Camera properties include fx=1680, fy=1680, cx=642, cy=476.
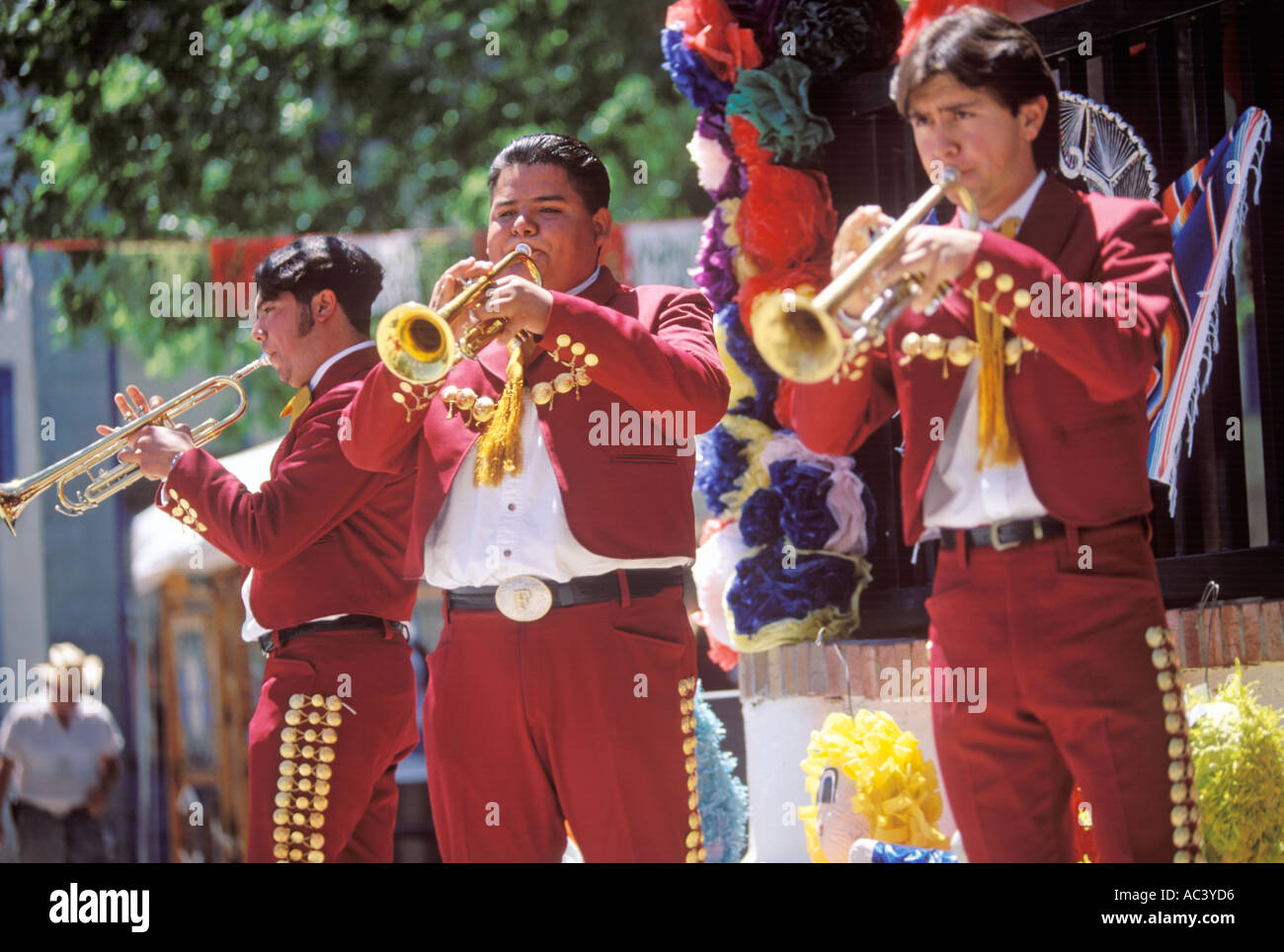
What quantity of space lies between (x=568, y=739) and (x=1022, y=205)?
4.46 ft

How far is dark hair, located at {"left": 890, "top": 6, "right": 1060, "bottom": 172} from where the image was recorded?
313 cm

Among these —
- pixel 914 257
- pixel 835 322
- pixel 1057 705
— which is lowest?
pixel 1057 705

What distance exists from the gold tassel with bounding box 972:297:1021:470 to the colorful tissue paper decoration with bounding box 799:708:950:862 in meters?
1.19

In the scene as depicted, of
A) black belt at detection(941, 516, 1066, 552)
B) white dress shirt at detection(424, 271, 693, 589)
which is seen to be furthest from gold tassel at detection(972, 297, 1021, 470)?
white dress shirt at detection(424, 271, 693, 589)

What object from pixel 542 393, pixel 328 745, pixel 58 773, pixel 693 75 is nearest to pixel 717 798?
pixel 328 745

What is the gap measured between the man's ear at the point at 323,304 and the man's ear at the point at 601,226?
849mm

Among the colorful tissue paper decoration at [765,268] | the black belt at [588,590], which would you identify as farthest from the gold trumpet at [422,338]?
the colorful tissue paper decoration at [765,268]

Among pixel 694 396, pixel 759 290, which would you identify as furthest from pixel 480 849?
pixel 759 290

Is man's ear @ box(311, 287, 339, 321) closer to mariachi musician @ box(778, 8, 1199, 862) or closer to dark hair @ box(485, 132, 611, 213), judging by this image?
dark hair @ box(485, 132, 611, 213)

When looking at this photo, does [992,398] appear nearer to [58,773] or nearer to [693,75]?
[693,75]

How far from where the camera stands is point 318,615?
3.89 metres

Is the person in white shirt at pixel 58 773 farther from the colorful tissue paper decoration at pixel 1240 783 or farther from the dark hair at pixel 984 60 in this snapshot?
the dark hair at pixel 984 60

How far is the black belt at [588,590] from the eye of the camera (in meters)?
3.42
